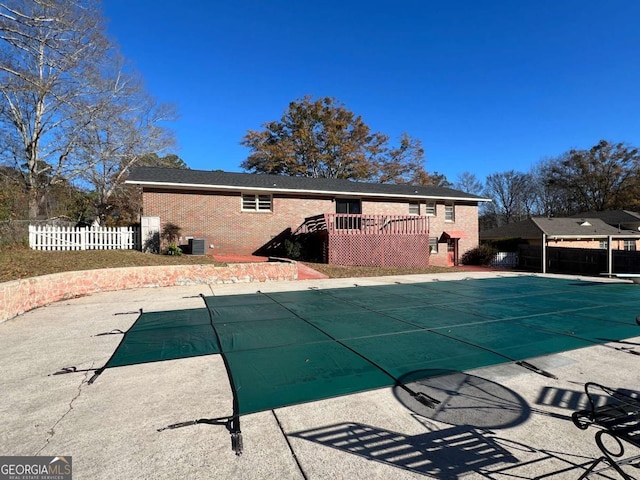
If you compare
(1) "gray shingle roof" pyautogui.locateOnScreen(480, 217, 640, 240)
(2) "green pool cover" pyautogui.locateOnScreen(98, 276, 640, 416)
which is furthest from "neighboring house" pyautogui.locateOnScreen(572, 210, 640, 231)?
(2) "green pool cover" pyautogui.locateOnScreen(98, 276, 640, 416)

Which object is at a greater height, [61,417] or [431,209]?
[431,209]

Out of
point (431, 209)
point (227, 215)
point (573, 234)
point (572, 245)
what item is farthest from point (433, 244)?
point (227, 215)

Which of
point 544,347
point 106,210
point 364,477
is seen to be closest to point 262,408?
point 364,477

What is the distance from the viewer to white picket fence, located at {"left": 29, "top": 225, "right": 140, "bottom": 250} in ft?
39.4

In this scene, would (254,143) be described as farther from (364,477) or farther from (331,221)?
(364,477)

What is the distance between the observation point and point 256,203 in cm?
1667

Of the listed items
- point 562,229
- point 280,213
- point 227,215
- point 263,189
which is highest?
point 263,189

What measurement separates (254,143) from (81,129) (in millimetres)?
14777

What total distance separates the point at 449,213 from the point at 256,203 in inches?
507

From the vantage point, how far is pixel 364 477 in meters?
2.08

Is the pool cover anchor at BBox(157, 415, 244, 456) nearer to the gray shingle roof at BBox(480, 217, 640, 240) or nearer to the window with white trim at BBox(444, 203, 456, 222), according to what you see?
the window with white trim at BBox(444, 203, 456, 222)

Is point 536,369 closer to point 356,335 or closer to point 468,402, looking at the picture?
point 468,402

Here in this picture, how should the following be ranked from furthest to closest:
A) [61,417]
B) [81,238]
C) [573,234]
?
1. [573,234]
2. [81,238]
3. [61,417]

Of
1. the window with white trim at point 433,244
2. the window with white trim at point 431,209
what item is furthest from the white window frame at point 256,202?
the window with white trim at point 433,244
